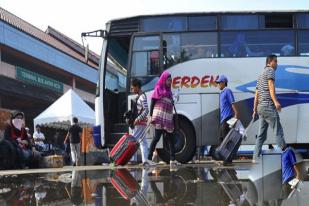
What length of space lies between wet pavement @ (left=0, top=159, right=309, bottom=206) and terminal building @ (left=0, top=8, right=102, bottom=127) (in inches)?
947

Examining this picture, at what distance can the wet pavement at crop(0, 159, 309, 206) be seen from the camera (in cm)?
502

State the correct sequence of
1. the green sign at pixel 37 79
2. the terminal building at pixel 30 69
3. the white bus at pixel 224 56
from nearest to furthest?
the white bus at pixel 224 56 → the terminal building at pixel 30 69 → the green sign at pixel 37 79

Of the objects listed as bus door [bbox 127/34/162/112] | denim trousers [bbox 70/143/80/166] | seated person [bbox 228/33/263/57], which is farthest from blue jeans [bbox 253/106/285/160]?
denim trousers [bbox 70/143/80/166]

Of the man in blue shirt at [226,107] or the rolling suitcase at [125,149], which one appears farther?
the man in blue shirt at [226,107]

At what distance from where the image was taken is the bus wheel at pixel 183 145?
37.2ft

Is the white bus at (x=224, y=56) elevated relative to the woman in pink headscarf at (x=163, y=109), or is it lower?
elevated

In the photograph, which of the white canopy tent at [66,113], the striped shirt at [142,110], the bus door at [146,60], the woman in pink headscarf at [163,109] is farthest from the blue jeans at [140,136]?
the white canopy tent at [66,113]

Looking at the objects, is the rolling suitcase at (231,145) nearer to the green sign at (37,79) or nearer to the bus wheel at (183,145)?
the bus wheel at (183,145)

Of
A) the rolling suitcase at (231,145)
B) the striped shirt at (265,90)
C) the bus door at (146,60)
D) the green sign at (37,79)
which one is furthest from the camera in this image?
→ the green sign at (37,79)

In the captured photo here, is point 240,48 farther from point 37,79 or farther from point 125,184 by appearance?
point 37,79

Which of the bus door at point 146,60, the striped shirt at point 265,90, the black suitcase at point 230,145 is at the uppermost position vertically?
the bus door at point 146,60

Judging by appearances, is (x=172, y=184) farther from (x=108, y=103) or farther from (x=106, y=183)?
(x=108, y=103)

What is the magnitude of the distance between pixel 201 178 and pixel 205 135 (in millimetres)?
4629

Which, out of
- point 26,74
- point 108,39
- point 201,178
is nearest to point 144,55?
point 108,39
